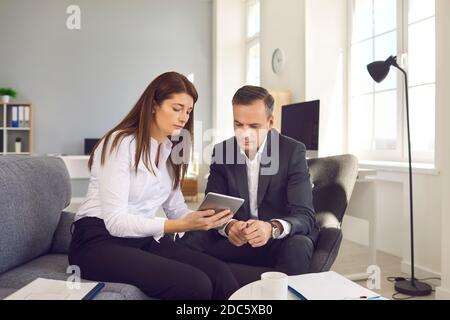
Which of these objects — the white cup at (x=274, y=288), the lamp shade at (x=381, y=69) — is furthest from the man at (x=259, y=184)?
the lamp shade at (x=381, y=69)

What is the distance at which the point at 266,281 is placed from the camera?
36.5 inches

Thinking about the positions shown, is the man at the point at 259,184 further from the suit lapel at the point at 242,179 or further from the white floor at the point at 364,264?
the white floor at the point at 364,264

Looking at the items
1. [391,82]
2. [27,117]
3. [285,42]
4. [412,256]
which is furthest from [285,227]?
[27,117]

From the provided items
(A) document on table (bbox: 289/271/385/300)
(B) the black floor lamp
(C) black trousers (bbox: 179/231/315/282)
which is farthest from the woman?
(B) the black floor lamp

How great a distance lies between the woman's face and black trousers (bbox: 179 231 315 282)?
484 millimetres

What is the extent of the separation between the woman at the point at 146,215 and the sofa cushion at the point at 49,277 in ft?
0.16

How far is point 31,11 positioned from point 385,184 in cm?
565

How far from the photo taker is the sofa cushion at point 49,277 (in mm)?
1138

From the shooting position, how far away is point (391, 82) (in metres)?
3.32

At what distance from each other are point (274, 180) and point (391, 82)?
85.5 inches

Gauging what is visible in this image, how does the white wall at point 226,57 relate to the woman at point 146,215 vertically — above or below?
above

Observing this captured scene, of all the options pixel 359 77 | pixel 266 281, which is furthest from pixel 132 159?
pixel 359 77

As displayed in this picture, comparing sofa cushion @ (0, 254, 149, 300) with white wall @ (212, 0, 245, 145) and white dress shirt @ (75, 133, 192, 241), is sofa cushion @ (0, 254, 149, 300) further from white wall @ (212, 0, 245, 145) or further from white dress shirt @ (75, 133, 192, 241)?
white wall @ (212, 0, 245, 145)
